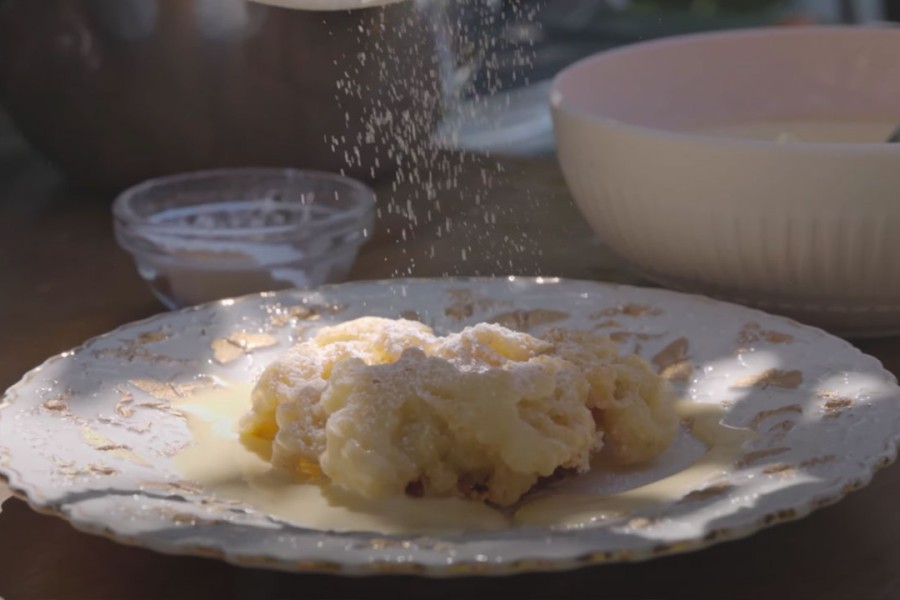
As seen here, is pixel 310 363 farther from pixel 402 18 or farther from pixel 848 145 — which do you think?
pixel 402 18

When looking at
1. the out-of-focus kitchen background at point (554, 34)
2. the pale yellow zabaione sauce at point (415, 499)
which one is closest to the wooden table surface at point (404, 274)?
the pale yellow zabaione sauce at point (415, 499)

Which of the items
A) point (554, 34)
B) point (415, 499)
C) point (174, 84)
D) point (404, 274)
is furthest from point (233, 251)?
point (554, 34)

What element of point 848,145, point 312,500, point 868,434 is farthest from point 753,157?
point 312,500

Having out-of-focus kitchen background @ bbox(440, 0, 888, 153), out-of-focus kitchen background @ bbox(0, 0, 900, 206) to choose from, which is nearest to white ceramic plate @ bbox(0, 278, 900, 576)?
out-of-focus kitchen background @ bbox(0, 0, 900, 206)

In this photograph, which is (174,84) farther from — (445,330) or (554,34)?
(554,34)

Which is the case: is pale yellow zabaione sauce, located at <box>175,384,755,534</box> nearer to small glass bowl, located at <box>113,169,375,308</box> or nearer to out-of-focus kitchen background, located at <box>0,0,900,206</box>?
small glass bowl, located at <box>113,169,375,308</box>

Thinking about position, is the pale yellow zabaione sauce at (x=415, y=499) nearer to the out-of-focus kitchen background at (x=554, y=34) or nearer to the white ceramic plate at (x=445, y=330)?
the white ceramic plate at (x=445, y=330)
